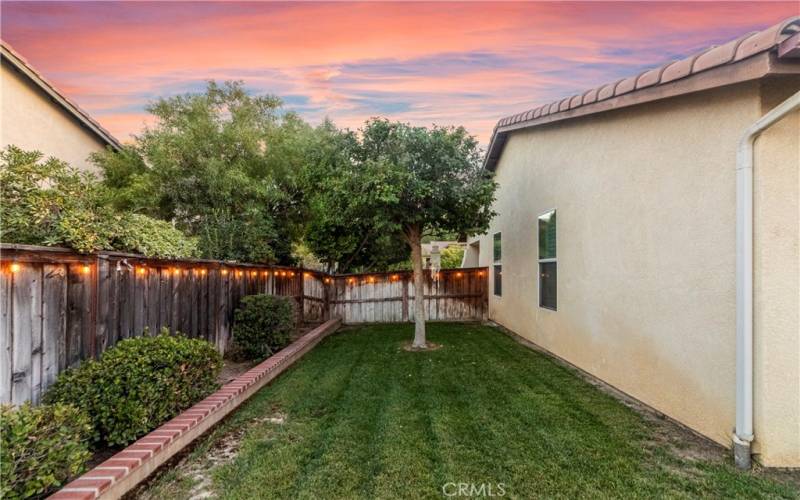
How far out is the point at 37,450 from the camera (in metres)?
2.41

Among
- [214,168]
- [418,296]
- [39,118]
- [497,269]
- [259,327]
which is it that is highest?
[39,118]

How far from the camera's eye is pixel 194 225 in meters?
9.08

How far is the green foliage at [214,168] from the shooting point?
332 inches

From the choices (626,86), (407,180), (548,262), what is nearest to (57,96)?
(407,180)

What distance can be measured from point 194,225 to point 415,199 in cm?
536

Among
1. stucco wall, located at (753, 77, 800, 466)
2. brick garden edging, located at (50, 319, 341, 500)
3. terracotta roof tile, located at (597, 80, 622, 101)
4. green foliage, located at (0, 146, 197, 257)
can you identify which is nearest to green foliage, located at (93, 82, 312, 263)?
green foliage, located at (0, 146, 197, 257)

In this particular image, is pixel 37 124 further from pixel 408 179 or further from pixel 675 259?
pixel 675 259

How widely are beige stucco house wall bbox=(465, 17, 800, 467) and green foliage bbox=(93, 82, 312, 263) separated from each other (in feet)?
21.6

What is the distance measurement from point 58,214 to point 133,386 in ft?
6.31

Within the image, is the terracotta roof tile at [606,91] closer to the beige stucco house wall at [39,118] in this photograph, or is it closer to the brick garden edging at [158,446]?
A: the brick garden edging at [158,446]

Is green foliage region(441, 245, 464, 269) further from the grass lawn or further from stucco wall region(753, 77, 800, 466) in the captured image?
stucco wall region(753, 77, 800, 466)

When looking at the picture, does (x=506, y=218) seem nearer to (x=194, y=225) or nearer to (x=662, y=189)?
(x=662, y=189)
